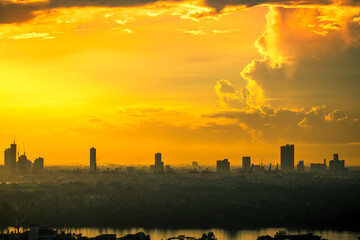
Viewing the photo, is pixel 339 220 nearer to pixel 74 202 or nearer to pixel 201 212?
pixel 201 212

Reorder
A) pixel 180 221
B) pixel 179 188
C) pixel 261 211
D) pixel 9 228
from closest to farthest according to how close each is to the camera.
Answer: pixel 9 228 → pixel 180 221 → pixel 261 211 → pixel 179 188

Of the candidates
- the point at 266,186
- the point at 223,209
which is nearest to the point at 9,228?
the point at 223,209

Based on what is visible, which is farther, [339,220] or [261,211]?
[261,211]

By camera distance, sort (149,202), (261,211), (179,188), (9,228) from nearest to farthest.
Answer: (9,228)
(261,211)
(149,202)
(179,188)

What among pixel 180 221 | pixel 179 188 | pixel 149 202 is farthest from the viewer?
pixel 179 188

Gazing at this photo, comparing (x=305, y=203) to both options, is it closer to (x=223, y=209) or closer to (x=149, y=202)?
(x=223, y=209)

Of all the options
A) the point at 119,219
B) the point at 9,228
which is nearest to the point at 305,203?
the point at 119,219
